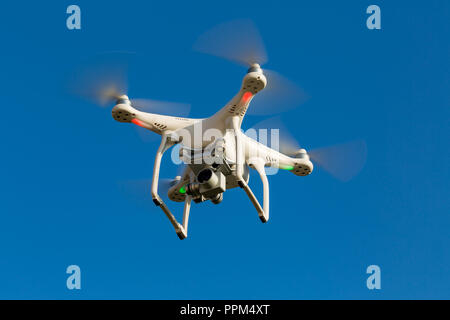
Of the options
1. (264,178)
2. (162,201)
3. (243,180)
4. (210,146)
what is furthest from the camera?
(264,178)

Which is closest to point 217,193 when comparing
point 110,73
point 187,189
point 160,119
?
point 187,189

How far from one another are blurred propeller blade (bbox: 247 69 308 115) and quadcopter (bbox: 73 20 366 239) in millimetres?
411

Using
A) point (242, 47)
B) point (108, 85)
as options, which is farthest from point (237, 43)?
point (108, 85)

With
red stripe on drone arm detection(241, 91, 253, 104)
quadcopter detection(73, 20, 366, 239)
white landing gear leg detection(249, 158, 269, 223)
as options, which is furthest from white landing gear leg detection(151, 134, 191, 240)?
red stripe on drone arm detection(241, 91, 253, 104)

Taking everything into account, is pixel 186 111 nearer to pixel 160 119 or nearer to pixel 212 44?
pixel 160 119

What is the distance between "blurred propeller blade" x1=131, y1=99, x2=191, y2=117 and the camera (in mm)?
27562

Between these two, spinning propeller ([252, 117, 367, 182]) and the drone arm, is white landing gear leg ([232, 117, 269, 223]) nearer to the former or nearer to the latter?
the drone arm

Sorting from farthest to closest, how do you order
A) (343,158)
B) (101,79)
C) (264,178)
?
(343,158), (264,178), (101,79)

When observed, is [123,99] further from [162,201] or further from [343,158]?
[343,158]

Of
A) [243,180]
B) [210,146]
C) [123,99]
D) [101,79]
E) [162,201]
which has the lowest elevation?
[162,201]

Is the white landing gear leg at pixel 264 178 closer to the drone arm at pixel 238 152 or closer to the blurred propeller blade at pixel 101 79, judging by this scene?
the drone arm at pixel 238 152

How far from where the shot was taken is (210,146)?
1034 inches

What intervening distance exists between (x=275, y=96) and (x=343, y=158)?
5216mm

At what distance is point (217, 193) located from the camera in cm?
2605
